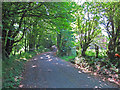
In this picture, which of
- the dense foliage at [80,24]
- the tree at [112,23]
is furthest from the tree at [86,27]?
the tree at [112,23]

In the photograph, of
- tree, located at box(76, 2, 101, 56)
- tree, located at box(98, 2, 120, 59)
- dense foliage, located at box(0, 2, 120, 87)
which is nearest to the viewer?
dense foliage, located at box(0, 2, 120, 87)

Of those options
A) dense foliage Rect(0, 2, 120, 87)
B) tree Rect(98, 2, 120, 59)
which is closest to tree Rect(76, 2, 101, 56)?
dense foliage Rect(0, 2, 120, 87)

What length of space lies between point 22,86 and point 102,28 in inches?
301

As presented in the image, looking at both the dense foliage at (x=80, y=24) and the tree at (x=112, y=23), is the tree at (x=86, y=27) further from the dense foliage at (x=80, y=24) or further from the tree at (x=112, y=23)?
the tree at (x=112, y=23)

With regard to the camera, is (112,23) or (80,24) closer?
(112,23)

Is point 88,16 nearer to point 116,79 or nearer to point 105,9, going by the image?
point 105,9

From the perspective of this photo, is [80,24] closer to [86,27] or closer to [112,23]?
[86,27]

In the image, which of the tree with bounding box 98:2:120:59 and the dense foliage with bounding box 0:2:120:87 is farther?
the tree with bounding box 98:2:120:59

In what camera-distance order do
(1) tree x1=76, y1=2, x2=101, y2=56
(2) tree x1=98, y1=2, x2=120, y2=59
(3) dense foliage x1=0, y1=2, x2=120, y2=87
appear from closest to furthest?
(3) dense foliage x1=0, y1=2, x2=120, y2=87
(2) tree x1=98, y1=2, x2=120, y2=59
(1) tree x1=76, y1=2, x2=101, y2=56

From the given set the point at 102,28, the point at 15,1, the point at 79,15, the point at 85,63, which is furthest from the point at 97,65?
the point at 15,1

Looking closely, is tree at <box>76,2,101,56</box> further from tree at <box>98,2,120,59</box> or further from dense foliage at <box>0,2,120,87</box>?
tree at <box>98,2,120,59</box>

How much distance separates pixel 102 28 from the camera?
853 cm

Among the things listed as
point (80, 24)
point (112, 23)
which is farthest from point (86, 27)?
point (112, 23)

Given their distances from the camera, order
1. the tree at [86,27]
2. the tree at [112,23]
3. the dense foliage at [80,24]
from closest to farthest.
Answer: the dense foliage at [80,24] → the tree at [112,23] → the tree at [86,27]
